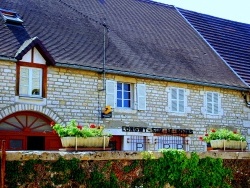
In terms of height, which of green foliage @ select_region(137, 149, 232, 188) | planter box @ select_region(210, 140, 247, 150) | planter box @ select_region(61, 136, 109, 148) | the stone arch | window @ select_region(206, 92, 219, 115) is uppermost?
window @ select_region(206, 92, 219, 115)

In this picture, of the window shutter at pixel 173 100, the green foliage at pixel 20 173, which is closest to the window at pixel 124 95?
the window shutter at pixel 173 100

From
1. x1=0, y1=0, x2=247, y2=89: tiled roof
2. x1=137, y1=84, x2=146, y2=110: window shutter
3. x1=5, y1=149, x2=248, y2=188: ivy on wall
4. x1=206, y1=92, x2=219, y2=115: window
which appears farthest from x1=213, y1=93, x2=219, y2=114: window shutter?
x1=5, y1=149, x2=248, y2=188: ivy on wall

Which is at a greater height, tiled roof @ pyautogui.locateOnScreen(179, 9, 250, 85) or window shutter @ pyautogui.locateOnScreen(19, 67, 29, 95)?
tiled roof @ pyautogui.locateOnScreen(179, 9, 250, 85)

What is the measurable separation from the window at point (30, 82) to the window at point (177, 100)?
503 cm

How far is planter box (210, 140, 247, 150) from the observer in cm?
1009

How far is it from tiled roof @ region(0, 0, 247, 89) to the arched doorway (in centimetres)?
Answer: 177

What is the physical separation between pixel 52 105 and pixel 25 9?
4.10 meters

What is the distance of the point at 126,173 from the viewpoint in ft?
26.4

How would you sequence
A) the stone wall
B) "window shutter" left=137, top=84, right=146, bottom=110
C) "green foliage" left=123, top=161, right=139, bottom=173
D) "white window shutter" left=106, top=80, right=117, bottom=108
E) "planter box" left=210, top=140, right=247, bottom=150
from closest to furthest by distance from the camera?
"green foliage" left=123, top=161, right=139, bottom=173, "planter box" left=210, top=140, right=247, bottom=150, the stone wall, "white window shutter" left=106, top=80, right=117, bottom=108, "window shutter" left=137, top=84, right=146, bottom=110

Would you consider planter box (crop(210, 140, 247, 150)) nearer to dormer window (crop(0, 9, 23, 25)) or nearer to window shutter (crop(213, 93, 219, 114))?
dormer window (crop(0, 9, 23, 25))

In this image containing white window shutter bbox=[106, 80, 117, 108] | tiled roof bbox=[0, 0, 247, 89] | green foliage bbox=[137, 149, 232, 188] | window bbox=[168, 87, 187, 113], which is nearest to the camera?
green foliage bbox=[137, 149, 232, 188]

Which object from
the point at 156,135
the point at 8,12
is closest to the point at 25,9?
the point at 8,12

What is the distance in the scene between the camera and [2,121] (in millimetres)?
13547

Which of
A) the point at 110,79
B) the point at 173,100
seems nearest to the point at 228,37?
the point at 173,100
